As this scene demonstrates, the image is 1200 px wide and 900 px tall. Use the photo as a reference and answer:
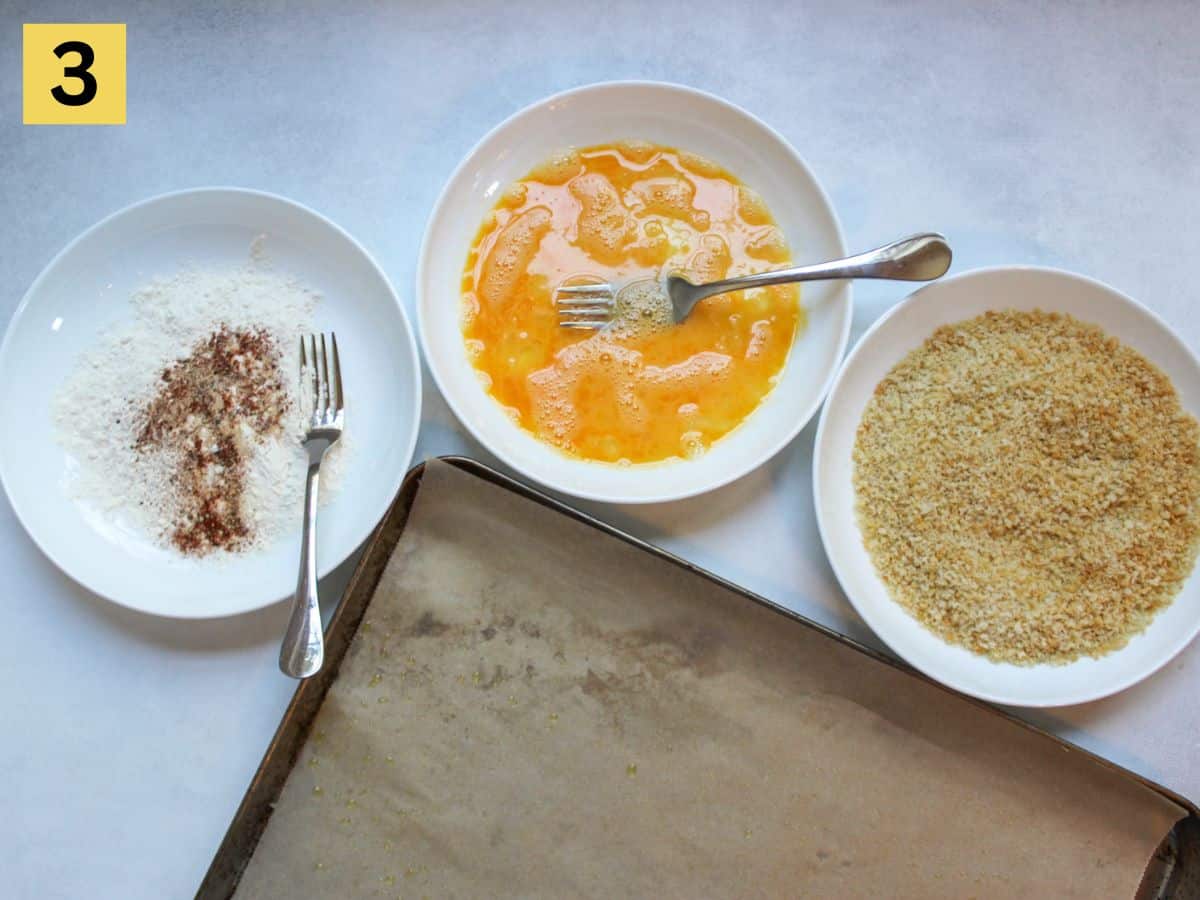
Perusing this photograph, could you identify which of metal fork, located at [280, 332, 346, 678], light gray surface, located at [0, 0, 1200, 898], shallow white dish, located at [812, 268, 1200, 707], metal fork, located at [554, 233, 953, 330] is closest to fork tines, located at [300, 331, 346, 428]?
metal fork, located at [280, 332, 346, 678]

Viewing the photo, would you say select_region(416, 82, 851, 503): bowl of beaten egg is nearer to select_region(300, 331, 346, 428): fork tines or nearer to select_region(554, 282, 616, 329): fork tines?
select_region(554, 282, 616, 329): fork tines

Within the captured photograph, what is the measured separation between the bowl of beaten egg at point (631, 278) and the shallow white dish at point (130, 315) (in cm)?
11

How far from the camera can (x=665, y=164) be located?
4.48 feet

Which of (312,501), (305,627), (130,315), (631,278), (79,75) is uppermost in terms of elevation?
(79,75)

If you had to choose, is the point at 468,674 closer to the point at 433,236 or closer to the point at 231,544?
the point at 231,544

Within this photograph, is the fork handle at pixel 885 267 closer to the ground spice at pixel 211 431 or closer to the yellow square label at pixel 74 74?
the ground spice at pixel 211 431

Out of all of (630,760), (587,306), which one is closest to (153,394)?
(587,306)

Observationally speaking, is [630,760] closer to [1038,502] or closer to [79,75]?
[1038,502]

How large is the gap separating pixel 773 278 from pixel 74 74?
43.0 inches

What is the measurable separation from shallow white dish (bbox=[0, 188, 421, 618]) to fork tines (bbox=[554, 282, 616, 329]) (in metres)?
0.22

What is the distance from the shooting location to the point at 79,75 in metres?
1.41

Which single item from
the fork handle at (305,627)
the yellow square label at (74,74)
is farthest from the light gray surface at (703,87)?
the fork handle at (305,627)

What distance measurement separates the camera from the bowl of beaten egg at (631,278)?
4.30ft

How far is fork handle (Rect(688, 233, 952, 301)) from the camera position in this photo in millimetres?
1262
